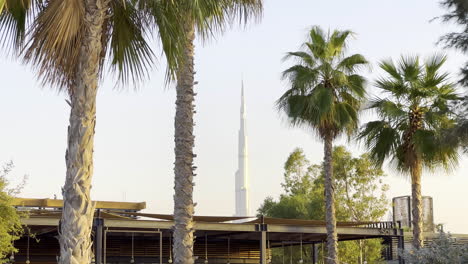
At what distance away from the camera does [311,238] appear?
102 ft

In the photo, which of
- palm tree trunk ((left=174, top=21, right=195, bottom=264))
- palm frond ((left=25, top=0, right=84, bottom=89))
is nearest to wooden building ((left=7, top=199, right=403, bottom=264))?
palm tree trunk ((left=174, top=21, right=195, bottom=264))

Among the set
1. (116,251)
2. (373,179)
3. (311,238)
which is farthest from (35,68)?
(373,179)

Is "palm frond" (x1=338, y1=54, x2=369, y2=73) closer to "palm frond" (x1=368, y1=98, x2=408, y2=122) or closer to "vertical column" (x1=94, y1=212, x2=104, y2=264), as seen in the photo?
"palm frond" (x1=368, y1=98, x2=408, y2=122)

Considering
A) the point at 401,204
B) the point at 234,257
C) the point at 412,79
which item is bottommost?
the point at 234,257

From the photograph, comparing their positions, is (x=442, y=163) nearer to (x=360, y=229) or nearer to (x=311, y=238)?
(x=360, y=229)

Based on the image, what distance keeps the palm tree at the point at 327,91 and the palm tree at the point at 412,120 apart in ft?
3.57

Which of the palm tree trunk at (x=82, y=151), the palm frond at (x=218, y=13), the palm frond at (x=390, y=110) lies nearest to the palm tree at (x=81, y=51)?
the palm tree trunk at (x=82, y=151)

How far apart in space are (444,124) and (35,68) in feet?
54.6

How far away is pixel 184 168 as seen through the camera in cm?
1373

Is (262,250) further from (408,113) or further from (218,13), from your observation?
(218,13)

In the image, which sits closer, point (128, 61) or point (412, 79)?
point (128, 61)

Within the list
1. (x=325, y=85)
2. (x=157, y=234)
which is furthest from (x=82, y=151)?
(x=157, y=234)

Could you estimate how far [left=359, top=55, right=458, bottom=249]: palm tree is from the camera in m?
23.8

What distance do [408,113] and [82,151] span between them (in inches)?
674
